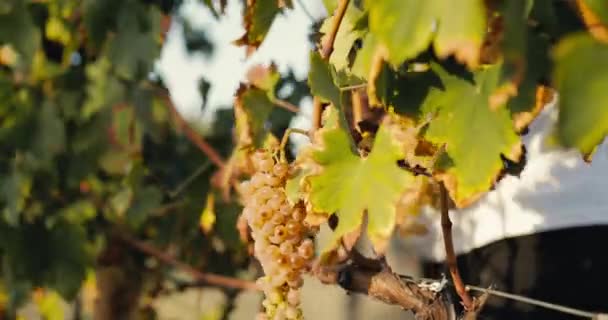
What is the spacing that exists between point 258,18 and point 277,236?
22 centimetres

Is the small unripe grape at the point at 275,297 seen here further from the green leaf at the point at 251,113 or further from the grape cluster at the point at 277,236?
the green leaf at the point at 251,113

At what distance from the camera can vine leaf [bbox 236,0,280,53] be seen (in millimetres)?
781

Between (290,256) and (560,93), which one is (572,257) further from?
(560,93)

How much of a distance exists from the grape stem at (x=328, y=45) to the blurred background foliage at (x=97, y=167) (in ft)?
2.33

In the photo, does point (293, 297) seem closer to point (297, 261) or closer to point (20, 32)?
point (297, 261)

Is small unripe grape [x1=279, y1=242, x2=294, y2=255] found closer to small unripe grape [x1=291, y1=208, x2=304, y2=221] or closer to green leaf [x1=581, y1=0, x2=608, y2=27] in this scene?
small unripe grape [x1=291, y1=208, x2=304, y2=221]

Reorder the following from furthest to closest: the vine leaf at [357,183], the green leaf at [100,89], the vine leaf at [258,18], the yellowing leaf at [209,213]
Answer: the green leaf at [100,89]
the yellowing leaf at [209,213]
the vine leaf at [258,18]
the vine leaf at [357,183]

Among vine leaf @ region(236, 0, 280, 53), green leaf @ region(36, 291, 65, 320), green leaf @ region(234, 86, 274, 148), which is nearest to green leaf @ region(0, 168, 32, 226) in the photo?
green leaf @ region(36, 291, 65, 320)

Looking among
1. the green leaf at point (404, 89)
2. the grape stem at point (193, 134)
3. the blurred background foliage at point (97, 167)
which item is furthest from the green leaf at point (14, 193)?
the green leaf at point (404, 89)

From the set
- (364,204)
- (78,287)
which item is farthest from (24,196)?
(364,204)

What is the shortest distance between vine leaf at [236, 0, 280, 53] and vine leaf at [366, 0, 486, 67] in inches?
13.2

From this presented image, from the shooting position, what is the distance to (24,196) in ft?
5.75

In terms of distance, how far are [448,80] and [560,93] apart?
247 millimetres

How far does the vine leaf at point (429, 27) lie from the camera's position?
391mm
